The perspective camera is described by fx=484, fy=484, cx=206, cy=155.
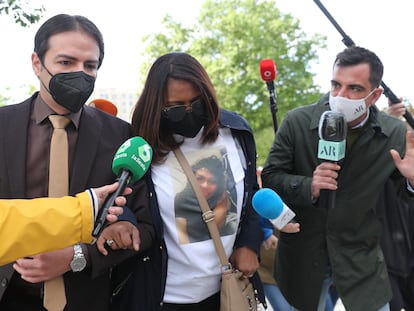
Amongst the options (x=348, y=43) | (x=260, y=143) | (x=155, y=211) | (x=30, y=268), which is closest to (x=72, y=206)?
(x=30, y=268)

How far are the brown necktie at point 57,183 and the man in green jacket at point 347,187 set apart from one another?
144 cm

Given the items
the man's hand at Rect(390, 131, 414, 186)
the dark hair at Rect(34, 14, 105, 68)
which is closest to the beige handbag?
the dark hair at Rect(34, 14, 105, 68)

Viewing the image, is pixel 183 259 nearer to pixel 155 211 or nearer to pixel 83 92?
pixel 155 211

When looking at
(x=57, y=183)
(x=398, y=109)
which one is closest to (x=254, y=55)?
(x=398, y=109)

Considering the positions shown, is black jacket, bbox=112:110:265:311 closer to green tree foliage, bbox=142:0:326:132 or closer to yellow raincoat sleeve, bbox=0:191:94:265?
yellow raincoat sleeve, bbox=0:191:94:265

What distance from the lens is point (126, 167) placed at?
200cm

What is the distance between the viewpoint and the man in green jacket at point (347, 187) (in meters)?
3.12

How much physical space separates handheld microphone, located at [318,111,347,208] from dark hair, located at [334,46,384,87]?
773 millimetres

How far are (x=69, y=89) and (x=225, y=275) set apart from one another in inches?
48.6

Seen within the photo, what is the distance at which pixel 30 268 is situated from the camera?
2129mm

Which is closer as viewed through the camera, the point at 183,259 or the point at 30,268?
the point at 30,268

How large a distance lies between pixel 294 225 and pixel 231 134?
642 mm

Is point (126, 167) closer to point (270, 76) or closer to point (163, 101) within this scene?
point (163, 101)

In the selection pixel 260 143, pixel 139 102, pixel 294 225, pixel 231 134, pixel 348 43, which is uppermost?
pixel 348 43
